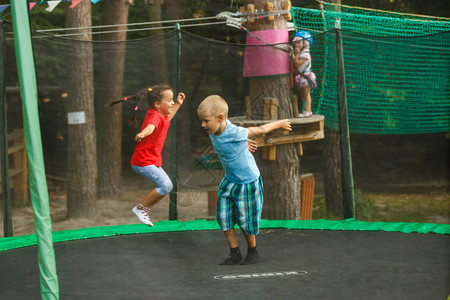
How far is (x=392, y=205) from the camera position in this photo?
23.4ft

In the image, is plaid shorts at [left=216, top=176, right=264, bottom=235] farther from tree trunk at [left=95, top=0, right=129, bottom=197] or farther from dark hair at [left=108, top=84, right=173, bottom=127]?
tree trunk at [left=95, top=0, right=129, bottom=197]

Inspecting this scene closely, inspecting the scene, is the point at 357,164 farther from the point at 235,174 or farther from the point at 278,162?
the point at 235,174

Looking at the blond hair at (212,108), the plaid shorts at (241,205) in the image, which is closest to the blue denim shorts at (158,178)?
the plaid shorts at (241,205)

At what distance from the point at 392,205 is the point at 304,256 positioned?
3984 millimetres

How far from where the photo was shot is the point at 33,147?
2121mm

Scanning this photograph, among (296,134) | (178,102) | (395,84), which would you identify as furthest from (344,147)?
(178,102)

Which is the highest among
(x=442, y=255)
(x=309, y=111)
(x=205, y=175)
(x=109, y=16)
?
(x=109, y=16)

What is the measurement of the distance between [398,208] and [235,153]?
4383 millimetres

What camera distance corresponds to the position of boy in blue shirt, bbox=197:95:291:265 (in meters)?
3.14

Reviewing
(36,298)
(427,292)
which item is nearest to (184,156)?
(36,298)

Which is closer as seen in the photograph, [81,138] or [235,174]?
[235,174]

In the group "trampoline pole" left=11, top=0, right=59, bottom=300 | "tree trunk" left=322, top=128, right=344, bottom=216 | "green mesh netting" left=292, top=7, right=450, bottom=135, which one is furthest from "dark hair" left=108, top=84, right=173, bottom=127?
"tree trunk" left=322, top=128, right=344, bottom=216

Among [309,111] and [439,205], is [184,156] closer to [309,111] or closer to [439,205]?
[309,111]

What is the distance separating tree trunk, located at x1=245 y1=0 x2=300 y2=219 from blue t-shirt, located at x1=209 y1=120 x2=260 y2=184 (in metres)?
1.23
